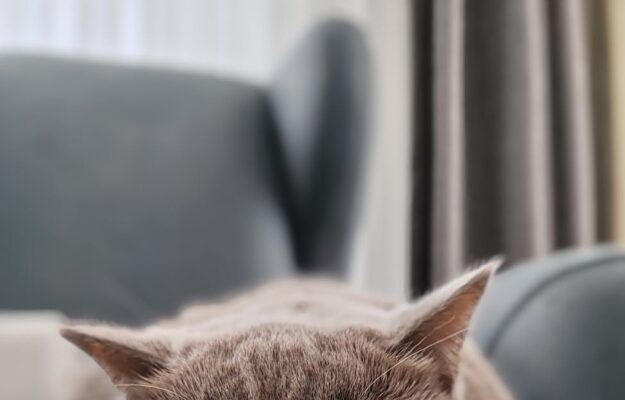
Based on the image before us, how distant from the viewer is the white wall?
5.93 ft

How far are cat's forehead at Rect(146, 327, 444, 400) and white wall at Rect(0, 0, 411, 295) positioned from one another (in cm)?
111

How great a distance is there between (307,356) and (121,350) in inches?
6.4

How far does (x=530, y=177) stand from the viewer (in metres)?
1.88

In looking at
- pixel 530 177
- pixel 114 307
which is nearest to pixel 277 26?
pixel 530 177

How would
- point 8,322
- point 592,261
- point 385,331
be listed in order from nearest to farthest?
1. point 385,331
2. point 592,261
3. point 8,322

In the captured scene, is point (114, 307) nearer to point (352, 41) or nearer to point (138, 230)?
point (138, 230)

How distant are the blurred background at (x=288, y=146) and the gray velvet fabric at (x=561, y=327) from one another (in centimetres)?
2

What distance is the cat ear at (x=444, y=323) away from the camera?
55 centimetres

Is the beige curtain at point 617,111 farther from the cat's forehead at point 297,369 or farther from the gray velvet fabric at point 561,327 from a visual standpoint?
the cat's forehead at point 297,369

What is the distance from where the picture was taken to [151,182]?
55.2 inches

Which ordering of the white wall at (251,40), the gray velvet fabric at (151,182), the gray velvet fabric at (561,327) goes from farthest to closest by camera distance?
1. the white wall at (251,40)
2. the gray velvet fabric at (151,182)
3. the gray velvet fabric at (561,327)

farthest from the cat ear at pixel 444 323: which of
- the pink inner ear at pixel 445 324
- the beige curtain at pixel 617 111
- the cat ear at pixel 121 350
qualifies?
the beige curtain at pixel 617 111

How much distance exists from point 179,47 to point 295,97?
610mm

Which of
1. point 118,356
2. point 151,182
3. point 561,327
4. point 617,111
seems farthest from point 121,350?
point 617,111
